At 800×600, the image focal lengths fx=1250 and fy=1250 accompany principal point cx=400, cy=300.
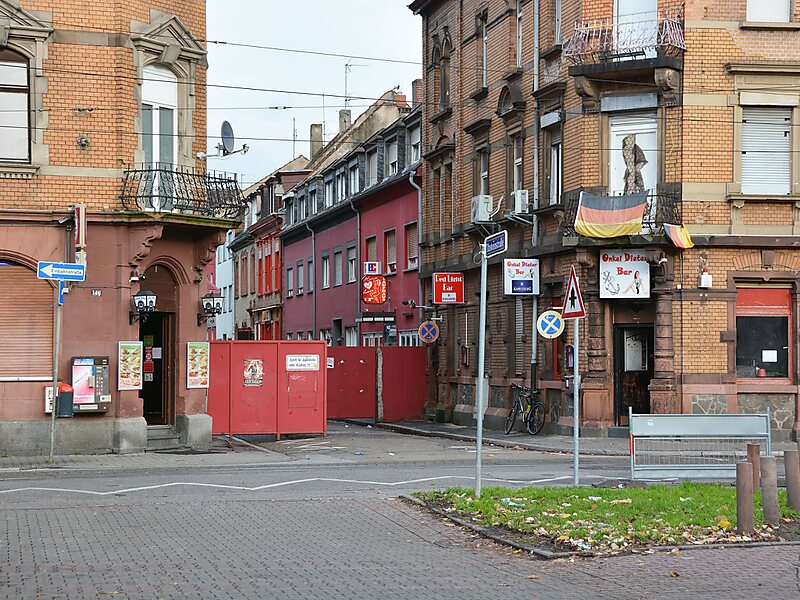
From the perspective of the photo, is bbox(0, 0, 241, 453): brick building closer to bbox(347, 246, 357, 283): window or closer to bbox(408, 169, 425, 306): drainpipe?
bbox(408, 169, 425, 306): drainpipe

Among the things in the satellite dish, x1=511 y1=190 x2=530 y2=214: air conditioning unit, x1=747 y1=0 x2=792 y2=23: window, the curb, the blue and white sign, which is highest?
x1=747 y1=0 x2=792 y2=23: window

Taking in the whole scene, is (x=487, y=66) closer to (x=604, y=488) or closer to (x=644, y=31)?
(x=644, y=31)

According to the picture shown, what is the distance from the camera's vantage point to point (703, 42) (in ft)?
89.5

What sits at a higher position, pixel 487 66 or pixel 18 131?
pixel 487 66

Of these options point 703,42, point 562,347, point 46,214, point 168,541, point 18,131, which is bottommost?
point 168,541

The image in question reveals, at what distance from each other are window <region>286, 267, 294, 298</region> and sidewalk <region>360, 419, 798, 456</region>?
2594 cm

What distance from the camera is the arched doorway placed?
25891 mm

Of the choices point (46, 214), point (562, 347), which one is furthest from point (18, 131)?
point (562, 347)

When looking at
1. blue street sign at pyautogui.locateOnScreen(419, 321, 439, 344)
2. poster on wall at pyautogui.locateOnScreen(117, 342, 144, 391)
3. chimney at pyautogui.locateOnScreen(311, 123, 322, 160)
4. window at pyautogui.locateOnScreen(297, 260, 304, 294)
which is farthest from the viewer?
chimney at pyautogui.locateOnScreen(311, 123, 322, 160)

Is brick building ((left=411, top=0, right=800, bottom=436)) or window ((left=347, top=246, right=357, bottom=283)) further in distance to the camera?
window ((left=347, top=246, right=357, bottom=283))

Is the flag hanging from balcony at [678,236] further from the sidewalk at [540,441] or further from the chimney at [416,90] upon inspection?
the chimney at [416,90]

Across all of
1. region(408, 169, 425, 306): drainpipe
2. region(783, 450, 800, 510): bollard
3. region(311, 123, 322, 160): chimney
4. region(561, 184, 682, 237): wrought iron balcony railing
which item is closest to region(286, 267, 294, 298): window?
region(311, 123, 322, 160): chimney

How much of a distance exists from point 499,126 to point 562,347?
23.3ft

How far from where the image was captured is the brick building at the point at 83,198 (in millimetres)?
23688
